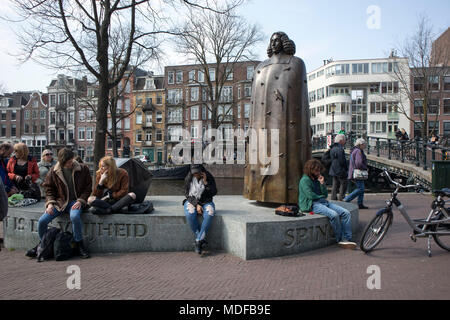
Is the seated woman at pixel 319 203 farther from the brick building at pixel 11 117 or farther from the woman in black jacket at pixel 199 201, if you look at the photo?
the brick building at pixel 11 117

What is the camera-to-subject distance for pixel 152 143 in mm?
62125

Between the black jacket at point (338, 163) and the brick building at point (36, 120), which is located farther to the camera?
the brick building at point (36, 120)

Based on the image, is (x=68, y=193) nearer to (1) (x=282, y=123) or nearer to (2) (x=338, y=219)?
(1) (x=282, y=123)

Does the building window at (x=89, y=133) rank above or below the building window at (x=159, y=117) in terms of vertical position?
below

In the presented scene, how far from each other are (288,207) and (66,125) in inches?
2620

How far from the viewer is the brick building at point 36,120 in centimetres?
6731

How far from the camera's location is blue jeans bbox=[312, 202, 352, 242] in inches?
236

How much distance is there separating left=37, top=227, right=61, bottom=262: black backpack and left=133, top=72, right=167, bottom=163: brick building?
56425 millimetres

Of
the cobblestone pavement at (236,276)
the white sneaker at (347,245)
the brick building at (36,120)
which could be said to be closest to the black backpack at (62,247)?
the cobblestone pavement at (236,276)

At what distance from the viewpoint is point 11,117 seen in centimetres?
6838

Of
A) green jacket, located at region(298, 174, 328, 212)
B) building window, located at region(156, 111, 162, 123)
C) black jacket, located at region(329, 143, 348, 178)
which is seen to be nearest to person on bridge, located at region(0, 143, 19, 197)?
green jacket, located at region(298, 174, 328, 212)

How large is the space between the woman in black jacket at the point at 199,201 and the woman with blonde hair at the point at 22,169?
3241mm

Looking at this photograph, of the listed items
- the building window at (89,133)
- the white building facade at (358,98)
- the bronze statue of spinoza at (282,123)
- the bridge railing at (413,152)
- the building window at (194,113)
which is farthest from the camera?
the building window at (89,133)
